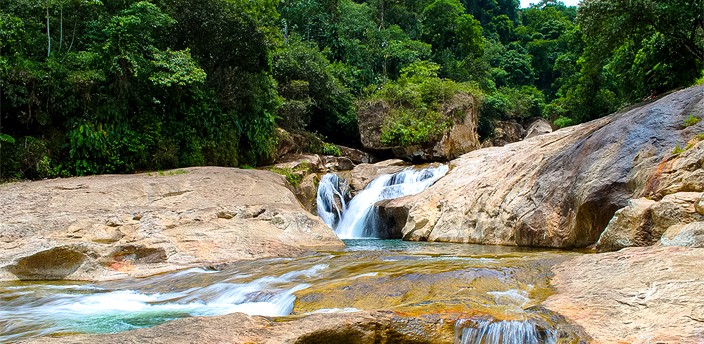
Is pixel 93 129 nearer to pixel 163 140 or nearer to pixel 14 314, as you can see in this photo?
pixel 163 140

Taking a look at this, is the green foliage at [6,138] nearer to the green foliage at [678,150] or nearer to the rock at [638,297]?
the rock at [638,297]

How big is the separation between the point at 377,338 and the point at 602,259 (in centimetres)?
309

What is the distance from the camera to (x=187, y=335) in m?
3.81

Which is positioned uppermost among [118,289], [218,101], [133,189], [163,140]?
[218,101]

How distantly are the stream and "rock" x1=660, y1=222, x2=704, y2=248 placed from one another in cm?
119

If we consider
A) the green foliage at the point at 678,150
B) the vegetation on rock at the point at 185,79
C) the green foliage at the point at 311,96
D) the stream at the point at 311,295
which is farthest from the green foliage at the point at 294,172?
the green foliage at the point at 678,150

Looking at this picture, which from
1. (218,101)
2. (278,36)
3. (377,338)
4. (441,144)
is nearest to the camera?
(377,338)

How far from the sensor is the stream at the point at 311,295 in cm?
457

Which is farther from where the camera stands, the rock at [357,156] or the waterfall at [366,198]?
the rock at [357,156]

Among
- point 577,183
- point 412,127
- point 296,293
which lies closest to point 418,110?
point 412,127

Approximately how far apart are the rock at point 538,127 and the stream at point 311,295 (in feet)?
95.3

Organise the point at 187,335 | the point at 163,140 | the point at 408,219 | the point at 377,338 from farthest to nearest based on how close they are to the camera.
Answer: the point at 163,140
the point at 408,219
the point at 377,338
the point at 187,335

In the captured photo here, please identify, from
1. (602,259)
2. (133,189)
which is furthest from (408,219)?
(602,259)

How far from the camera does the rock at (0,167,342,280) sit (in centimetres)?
825
